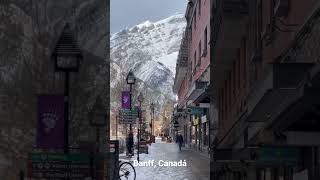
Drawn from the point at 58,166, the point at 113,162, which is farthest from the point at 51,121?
the point at 113,162

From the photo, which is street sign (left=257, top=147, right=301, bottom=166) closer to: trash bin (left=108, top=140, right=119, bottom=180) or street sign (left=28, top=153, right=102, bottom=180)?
street sign (left=28, top=153, right=102, bottom=180)

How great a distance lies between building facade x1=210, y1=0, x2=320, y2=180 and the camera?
622cm

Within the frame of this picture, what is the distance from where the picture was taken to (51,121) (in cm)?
1208

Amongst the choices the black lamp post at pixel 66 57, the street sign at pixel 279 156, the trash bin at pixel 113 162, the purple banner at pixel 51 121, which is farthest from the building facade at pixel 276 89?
the purple banner at pixel 51 121

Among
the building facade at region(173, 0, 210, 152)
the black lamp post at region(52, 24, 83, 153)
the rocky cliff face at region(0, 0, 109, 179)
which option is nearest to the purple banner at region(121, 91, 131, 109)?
the building facade at region(173, 0, 210, 152)

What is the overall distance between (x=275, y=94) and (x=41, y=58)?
8.26m

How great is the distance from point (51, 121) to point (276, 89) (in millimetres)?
6637

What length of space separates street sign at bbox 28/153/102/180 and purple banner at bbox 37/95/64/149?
392 mm

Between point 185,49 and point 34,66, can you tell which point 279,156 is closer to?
point 34,66

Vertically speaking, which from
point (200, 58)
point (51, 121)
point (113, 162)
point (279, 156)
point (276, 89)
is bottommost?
point (113, 162)

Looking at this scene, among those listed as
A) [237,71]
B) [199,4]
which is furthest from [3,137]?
[199,4]

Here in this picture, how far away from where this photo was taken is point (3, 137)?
1373cm

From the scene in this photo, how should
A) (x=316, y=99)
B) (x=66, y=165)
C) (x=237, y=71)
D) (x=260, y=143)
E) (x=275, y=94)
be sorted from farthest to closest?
1. (x=237, y=71)
2. (x=66, y=165)
3. (x=260, y=143)
4. (x=275, y=94)
5. (x=316, y=99)

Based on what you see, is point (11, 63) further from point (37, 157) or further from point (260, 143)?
point (260, 143)
